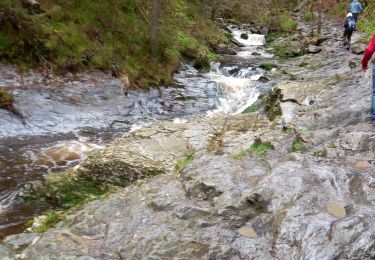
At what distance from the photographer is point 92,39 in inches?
533

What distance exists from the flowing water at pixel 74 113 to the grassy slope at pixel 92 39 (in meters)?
0.54

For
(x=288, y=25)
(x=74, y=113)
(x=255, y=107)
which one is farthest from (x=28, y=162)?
(x=288, y=25)

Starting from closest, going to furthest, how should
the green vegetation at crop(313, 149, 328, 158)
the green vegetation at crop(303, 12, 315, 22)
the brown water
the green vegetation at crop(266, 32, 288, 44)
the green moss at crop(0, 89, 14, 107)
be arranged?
the green vegetation at crop(313, 149, 328, 158) < the brown water < the green moss at crop(0, 89, 14, 107) < the green vegetation at crop(266, 32, 288, 44) < the green vegetation at crop(303, 12, 315, 22)

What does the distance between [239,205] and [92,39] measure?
10232 mm

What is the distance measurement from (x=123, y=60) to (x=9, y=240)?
31.0 ft

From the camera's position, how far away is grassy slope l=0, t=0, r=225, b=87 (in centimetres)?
1155

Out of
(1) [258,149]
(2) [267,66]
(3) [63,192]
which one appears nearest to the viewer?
(3) [63,192]

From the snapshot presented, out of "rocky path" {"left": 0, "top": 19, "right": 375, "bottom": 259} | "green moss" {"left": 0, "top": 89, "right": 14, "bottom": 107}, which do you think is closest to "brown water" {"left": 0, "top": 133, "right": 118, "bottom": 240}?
"rocky path" {"left": 0, "top": 19, "right": 375, "bottom": 259}

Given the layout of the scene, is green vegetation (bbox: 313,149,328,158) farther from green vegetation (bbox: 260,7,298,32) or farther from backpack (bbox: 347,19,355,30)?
green vegetation (bbox: 260,7,298,32)

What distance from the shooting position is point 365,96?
28.1 feet

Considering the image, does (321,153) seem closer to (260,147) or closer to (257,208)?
(260,147)

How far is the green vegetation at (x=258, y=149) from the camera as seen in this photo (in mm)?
6453

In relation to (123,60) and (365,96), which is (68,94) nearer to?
(123,60)

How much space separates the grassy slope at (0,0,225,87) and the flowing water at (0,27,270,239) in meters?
0.54
